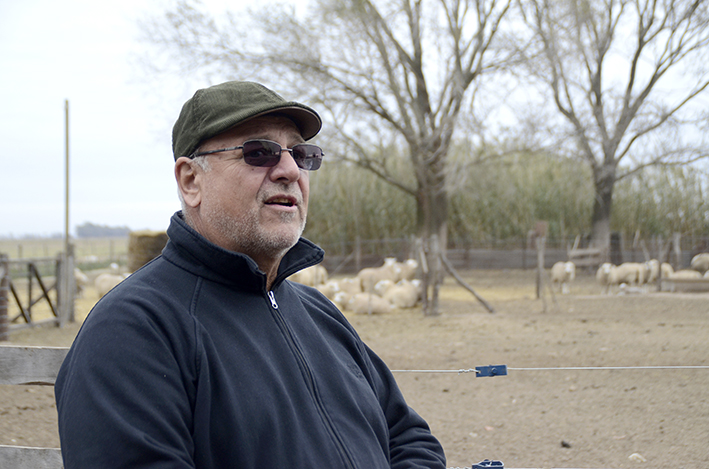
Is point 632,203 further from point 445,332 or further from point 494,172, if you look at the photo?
point 445,332

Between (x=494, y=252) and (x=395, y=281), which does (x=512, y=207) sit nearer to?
(x=494, y=252)

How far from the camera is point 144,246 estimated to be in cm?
1645

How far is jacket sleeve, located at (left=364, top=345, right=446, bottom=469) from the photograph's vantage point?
1826mm

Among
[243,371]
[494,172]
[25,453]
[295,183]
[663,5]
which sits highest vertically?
[663,5]

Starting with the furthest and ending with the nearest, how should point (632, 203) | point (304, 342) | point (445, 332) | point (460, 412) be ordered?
1. point (632, 203)
2. point (445, 332)
3. point (460, 412)
4. point (304, 342)

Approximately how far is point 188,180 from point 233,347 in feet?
1.64

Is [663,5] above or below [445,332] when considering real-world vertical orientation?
above

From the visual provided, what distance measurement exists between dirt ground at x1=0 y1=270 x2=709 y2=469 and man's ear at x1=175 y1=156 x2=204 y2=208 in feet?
6.34

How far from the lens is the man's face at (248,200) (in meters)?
1.62

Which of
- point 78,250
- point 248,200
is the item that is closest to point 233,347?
point 248,200

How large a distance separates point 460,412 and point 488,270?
16873 mm

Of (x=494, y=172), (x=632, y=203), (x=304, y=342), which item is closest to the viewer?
(x=304, y=342)

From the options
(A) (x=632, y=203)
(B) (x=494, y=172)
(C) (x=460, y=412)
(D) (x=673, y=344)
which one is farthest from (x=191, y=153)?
(A) (x=632, y=203)

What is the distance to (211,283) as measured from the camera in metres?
1.57
